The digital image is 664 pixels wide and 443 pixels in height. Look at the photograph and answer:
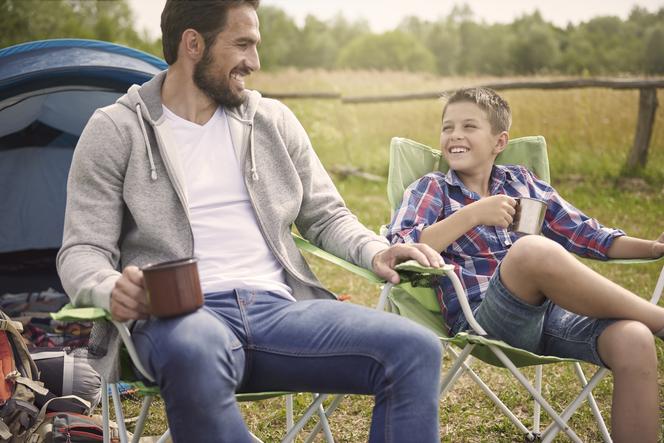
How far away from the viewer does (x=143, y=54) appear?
10.4 feet

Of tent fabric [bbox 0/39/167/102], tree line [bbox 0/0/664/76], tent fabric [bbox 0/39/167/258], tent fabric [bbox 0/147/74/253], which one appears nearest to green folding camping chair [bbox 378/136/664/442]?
tent fabric [bbox 0/39/167/102]

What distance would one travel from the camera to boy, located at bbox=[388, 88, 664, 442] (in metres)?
1.98

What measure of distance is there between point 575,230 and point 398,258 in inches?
31.8

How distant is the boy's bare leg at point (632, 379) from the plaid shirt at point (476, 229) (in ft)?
1.45

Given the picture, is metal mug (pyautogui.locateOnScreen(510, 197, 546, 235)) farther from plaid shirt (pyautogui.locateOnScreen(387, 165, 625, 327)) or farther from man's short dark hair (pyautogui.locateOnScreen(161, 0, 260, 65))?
man's short dark hair (pyautogui.locateOnScreen(161, 0, 260, 65))

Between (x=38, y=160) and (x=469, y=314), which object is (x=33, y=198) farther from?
(x=469, y=314)

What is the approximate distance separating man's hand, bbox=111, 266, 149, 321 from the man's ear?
0.70 metres

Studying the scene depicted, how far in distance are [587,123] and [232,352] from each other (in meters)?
6.90

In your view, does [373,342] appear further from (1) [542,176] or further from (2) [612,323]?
(1) [542,176]

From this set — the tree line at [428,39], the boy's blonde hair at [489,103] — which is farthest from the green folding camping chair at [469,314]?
the tree line at [428,39]

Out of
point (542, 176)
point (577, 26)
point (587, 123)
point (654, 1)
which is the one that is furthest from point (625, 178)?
point (577, 26)

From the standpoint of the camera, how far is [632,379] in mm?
1958

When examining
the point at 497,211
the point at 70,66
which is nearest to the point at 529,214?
the point at 497,211

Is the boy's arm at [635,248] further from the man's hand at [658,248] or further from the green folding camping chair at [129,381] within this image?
the green folding camping chair at [129,381]
